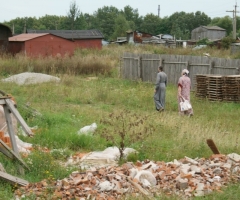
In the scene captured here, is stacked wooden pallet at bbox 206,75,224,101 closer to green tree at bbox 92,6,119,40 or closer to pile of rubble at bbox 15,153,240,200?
pile of rubble at bbox 15,153,240,200

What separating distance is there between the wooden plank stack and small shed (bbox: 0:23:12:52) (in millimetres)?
17808

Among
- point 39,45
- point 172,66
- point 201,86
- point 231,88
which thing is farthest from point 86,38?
point 231,88

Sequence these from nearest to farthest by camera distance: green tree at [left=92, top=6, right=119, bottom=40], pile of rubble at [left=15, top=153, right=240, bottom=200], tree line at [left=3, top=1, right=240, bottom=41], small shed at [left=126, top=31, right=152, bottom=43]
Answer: pile of rubble at [left=15, top=153, right=240, bottom=200], small shed at [left=126, top=31, right=152, bottom=43], tree line at [left=3, top=1, right=240, bottom=41], green tree at [left=92, top=6, right=119, bottom=40]

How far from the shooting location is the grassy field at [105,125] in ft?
24.9

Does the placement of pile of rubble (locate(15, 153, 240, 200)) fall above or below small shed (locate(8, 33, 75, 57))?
below

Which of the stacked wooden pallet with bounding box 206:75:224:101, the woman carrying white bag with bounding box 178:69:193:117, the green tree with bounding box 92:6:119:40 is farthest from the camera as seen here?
the green tree with bounding box 92:6:119:40

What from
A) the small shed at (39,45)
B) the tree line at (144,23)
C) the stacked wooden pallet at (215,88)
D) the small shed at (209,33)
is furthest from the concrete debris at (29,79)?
the tree line at (144,23)

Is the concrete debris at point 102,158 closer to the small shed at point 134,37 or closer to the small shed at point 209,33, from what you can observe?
the small shed at point 134,37

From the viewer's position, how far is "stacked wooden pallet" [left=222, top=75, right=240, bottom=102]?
17.3 meters

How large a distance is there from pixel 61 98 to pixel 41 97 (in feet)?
2.45

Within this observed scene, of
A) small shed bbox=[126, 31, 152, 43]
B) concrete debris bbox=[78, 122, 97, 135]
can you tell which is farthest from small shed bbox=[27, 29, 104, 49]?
concrete debris bbox=[78, 122, 97, 135]

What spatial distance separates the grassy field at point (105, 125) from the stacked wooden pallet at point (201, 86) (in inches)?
11.1

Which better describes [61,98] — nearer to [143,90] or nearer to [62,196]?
[143,90]

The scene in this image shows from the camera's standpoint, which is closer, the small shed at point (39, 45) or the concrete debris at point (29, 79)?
the concrete debris at point (29, 79)
